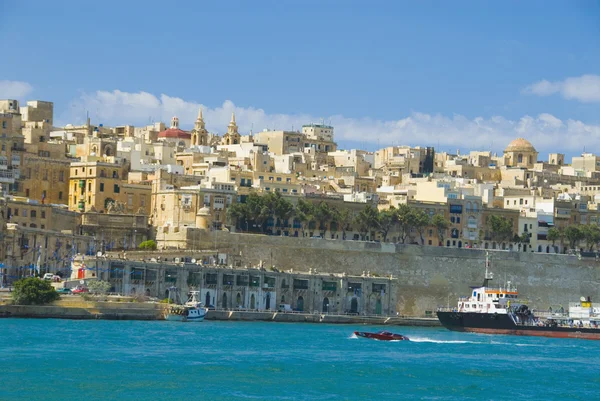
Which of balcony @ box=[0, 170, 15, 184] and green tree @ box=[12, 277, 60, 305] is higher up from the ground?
balcony @ box=[0, 170, 15, 184]

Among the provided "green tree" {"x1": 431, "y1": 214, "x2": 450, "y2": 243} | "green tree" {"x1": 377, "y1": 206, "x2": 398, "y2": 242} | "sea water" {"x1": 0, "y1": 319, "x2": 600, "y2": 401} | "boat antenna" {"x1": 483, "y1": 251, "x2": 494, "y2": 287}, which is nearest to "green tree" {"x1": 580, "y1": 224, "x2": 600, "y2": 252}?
"green tree" {"x1": 431, "y1": 214, "x2": 450, "y2": 243}

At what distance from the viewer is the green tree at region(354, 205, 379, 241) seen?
95.4 metres

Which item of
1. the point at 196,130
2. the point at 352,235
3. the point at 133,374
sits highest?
the point at 196,130

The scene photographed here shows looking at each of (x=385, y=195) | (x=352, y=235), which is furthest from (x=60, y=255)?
(x=385, y=195)

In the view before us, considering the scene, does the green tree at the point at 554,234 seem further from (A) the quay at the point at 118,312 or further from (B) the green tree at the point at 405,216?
(A) the quay at the point at 118,312

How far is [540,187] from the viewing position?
384 ft

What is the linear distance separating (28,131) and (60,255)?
17827 mm

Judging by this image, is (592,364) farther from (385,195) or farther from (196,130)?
(196,130)

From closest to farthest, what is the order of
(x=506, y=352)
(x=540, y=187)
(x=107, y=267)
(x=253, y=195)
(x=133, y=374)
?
(x=133, y=374) < (x=506, y=352) < (x=107, y=267) < (x=253, y=195) < (x=540, y=187)

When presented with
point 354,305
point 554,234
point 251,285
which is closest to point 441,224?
point 554,234

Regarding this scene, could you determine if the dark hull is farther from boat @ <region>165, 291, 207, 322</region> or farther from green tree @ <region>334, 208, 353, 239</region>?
green tree @ <region>334, 208, 353, 239</region>

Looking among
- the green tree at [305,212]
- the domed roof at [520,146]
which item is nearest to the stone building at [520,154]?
the domed roof at [520,146]

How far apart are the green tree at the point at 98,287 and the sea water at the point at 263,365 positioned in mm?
4543

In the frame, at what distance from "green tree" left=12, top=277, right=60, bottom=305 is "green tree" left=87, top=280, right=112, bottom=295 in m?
4.70
